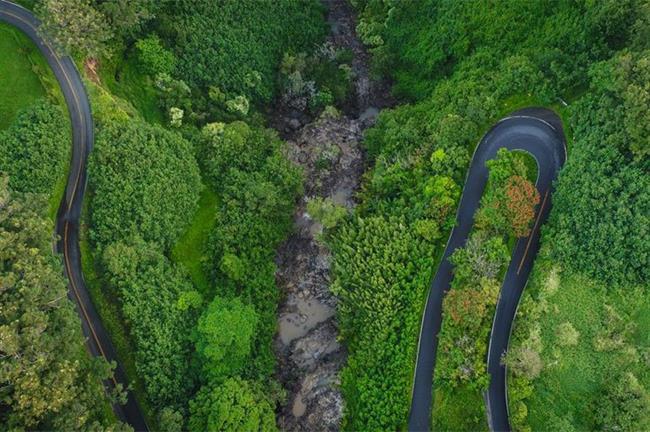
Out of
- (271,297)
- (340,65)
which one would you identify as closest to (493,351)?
(271,297)

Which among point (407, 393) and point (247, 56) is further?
point (247, 56)

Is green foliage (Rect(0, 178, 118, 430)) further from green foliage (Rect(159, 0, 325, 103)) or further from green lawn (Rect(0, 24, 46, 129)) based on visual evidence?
green foliage (Rect(159, 0, 325, 103))

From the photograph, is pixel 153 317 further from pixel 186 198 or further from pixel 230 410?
pixel 186 198

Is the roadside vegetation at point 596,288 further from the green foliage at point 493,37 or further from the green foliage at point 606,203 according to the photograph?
the green foliage at point 493,37

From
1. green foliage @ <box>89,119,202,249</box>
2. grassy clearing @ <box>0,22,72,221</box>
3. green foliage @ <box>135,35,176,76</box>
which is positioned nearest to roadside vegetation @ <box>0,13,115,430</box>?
grassy clearing @ <box>0,22,72,221</box>

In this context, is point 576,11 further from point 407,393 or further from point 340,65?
point 407,393

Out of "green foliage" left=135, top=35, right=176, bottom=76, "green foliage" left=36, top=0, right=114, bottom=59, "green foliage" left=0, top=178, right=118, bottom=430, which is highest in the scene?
"green foliage" left=135, top=35, right=176, bottom=76
